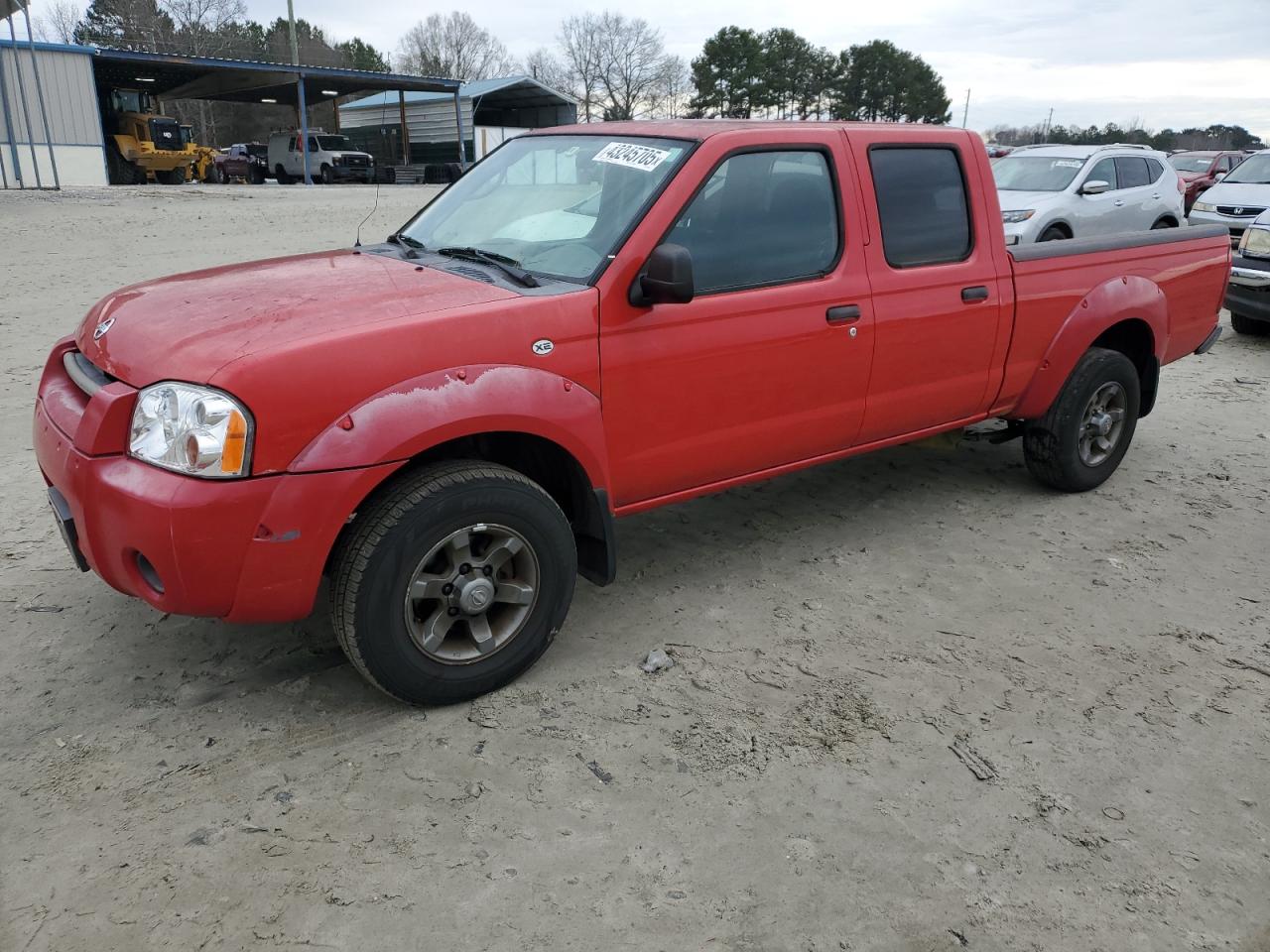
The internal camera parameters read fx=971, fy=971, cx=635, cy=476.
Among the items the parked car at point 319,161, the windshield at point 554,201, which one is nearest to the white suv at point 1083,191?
the windshield at point 554,201

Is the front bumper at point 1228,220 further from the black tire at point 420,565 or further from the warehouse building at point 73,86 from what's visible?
the warehouse building at point 73,86

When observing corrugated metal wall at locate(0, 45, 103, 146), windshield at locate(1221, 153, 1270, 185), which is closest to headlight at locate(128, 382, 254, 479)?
windshield at locate(1221, 153, 1270, 185)

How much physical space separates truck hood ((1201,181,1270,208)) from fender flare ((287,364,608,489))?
1553cm

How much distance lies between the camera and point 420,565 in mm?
2984

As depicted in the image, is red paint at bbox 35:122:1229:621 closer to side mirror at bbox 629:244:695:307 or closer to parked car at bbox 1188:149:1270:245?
side mirror at bbox 629:244:695:307

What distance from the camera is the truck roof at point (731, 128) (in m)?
3.75

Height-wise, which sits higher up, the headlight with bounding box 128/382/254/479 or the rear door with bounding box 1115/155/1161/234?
the rear door with bounding box 1115/155/1161/234

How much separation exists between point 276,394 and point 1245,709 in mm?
3313

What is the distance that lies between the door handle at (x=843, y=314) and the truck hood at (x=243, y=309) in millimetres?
1390

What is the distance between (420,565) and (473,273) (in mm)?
1119

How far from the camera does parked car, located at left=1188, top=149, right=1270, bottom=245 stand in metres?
14.9

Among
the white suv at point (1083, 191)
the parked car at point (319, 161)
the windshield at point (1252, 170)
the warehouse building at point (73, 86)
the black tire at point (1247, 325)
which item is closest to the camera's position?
the black tire at point (1247, 325)

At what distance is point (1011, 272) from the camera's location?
458 cm

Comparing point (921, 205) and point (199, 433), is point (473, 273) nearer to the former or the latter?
point (199, 433)
